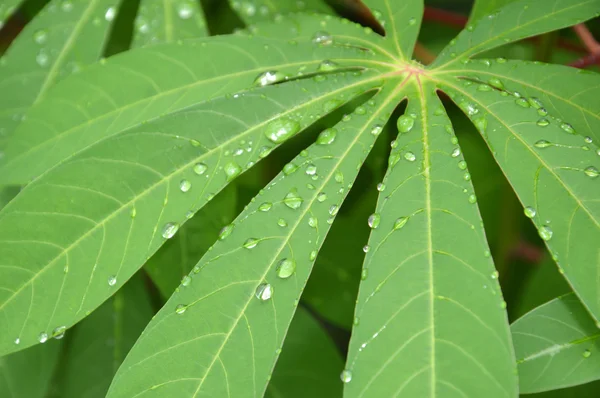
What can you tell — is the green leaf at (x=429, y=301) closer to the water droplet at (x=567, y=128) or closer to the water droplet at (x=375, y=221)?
the water droplet at (x=375, y=221)

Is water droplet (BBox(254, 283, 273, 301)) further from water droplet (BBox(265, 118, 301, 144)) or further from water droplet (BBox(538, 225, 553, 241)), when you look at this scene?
water droplet (BBox(538, 225, 553, 241))

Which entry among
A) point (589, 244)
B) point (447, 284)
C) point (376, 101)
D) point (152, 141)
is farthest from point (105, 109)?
point (589, 244)

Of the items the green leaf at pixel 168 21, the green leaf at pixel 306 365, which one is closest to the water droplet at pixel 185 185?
the green leaf at pixel 168 21

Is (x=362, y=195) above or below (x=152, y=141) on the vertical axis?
above

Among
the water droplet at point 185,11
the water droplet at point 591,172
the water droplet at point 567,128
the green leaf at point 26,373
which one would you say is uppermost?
the water droplet at point 185,11

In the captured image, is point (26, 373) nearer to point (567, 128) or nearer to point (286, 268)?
point (286, 268)

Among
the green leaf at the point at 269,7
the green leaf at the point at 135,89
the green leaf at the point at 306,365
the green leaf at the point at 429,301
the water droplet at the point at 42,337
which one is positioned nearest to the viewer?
the green leaf at the point at 429,301

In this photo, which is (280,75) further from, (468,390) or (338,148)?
(468,390)
